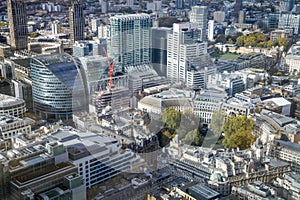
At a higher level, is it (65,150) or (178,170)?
(65,150)

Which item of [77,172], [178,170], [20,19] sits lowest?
[178,170]

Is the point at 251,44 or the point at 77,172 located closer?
the point at 77,172

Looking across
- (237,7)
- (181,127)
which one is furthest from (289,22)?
(181,127)

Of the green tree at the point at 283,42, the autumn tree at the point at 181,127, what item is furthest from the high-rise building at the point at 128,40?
the green tree at the point at 283,42

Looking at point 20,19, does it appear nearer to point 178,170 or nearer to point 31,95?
point 31,95

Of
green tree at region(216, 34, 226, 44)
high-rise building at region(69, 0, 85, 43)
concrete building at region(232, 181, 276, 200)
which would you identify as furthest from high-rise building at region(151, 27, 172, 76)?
concrete building at region(232, 181, 276, 200)


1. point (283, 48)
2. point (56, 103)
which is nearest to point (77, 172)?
point (56, 103)
